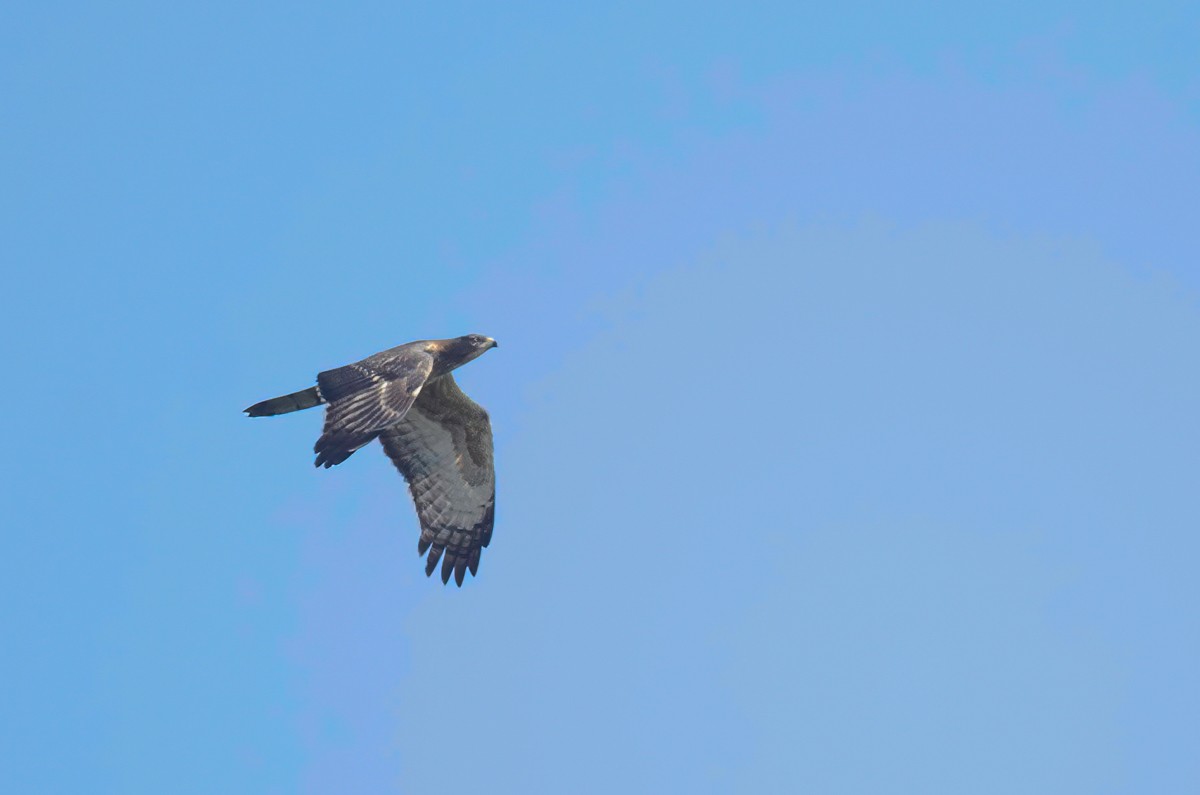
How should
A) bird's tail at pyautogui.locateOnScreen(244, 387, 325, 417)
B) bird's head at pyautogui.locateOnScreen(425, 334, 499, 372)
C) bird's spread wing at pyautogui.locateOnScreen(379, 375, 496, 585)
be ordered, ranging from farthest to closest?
bird's spread wing at pyautogui.locateOnScreen(379, 375, 496, 585) < bird's head at pyautogui.locateOnScreen(425, 334, 499, 372) < bird's tail at pyautogui.locateOnScreen(244, 387, 325, 417)

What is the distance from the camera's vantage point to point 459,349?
85.3ft

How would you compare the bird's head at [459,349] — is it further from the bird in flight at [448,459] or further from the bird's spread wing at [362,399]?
the bird's spread wing at [362,399]

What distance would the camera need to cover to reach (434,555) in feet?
91.8

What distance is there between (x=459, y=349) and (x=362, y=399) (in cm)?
246

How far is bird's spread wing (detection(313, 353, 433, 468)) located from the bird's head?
2.56 ft

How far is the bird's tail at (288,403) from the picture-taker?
25188 millimetres

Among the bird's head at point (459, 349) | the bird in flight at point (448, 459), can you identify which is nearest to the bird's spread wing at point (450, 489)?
the bird in flight at point (448, 459)

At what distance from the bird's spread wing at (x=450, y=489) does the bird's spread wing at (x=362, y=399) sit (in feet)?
9.70

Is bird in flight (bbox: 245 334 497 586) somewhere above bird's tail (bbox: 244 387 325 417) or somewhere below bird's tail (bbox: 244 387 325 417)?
above

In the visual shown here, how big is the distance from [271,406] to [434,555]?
4022 millimetres

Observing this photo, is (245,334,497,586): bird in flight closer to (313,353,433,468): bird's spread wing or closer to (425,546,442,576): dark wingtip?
(425,546,442,576): dark wingtip

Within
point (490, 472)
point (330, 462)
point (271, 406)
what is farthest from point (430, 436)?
point (330, 462)

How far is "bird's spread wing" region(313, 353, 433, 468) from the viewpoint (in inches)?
911

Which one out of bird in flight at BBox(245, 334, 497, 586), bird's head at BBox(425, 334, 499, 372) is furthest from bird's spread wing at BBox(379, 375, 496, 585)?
bird's head at BBox(425, 334, 499, 372)
